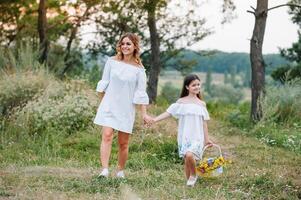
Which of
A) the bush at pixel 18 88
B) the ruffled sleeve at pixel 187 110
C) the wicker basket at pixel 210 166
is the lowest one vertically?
the wicker basket at pixel 210 166

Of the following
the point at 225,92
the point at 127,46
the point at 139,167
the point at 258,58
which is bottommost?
the point at 225,92

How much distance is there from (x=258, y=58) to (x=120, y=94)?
6.84m

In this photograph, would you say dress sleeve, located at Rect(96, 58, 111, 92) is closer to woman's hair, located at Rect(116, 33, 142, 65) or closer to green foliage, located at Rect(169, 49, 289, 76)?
woman's hair, located at Rect(116, 33, 142, 65)

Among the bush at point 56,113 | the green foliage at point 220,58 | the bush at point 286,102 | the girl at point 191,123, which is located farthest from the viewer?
the green foliage at point 220,58

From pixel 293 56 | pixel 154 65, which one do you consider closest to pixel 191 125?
pixel 154 65

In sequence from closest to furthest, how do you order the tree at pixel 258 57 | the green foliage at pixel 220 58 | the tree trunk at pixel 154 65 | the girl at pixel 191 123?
the girl at pixel 191 123, the tree at pixel 258 57, the tree trunk at pixel 154 65, the green foliage at pixel 220 58

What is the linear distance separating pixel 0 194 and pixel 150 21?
41.3 feet

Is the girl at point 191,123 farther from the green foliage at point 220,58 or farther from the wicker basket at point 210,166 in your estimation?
the green foliage at point 220,58

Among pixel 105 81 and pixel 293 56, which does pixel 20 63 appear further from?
pixel 293 56

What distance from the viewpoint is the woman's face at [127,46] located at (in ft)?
24.2

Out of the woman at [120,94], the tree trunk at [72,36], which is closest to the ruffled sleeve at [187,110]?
the woman at [120,94]

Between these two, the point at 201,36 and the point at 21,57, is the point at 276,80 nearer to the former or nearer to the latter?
the point at 201,36

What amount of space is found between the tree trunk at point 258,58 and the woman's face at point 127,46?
617cm

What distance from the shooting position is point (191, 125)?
7156 millimetres
